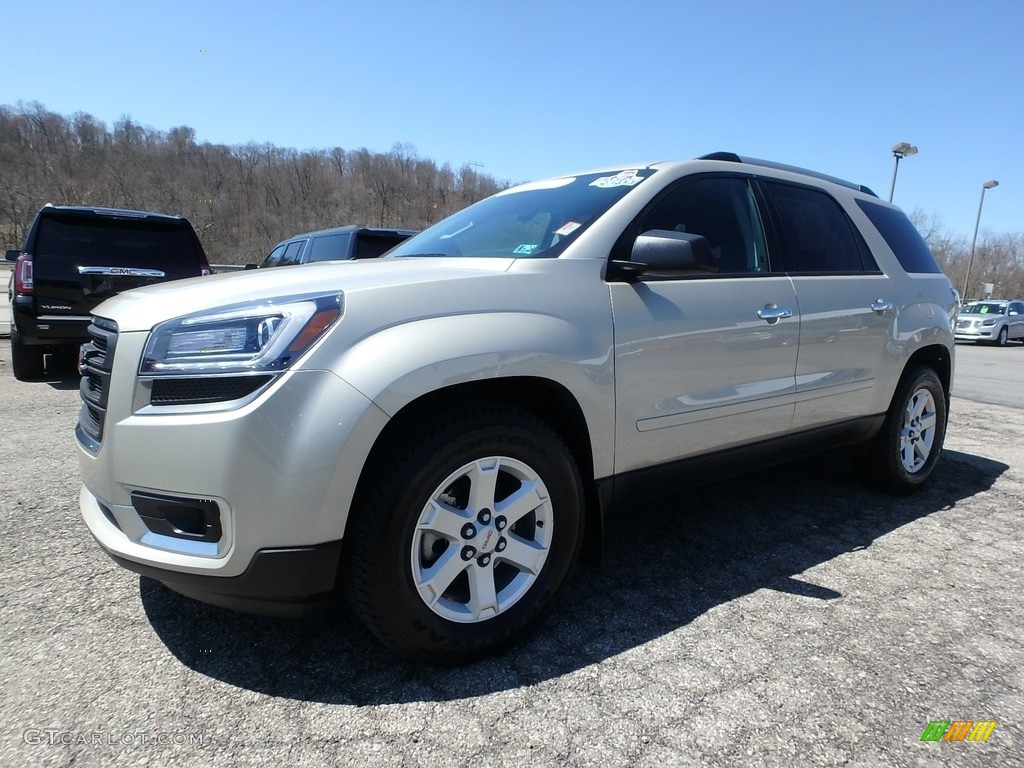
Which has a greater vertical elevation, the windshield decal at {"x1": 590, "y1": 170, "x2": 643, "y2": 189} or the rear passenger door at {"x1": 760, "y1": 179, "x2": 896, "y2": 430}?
the windshield decal at {"x1": 590, "y1": 170, "x2": 643, "y2": 189}

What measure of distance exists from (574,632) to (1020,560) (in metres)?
2.34

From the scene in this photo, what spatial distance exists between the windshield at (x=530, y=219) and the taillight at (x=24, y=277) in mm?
4892

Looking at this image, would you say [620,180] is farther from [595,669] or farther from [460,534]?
[595,669]

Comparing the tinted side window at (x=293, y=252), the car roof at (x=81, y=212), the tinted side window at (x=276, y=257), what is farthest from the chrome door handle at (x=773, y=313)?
the tinted side window at (x=276, y=257)

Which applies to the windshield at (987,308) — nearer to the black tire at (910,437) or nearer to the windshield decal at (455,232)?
the black tire at (910,437)

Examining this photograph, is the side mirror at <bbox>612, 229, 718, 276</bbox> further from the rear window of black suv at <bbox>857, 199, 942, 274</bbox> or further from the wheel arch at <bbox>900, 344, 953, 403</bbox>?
the wheel arch at <bbox>900, 344, 953, 403</bbox>

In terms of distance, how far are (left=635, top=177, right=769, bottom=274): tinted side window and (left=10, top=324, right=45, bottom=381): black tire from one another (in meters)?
6.67

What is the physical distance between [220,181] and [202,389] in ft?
261

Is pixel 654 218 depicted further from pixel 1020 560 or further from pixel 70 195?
pixel 70 195

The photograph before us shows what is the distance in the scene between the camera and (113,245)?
639cm

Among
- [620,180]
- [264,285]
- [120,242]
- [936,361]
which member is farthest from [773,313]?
[120,242]

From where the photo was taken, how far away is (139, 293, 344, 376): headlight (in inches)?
68.2

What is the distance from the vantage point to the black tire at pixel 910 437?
3.71 metres

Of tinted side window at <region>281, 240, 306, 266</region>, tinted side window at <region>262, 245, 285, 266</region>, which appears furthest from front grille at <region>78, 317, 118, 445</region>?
tinted side window at <region>262, 245, 285, 266</region>
